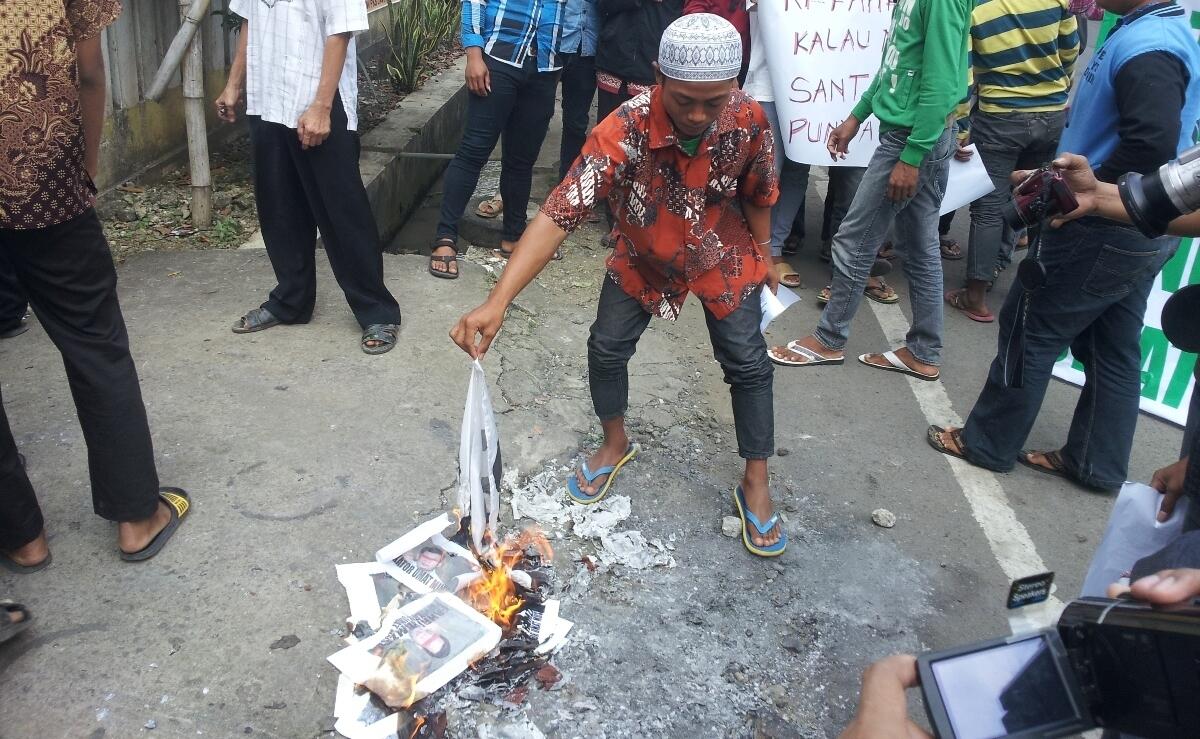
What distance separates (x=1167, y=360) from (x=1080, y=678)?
3512 millimetres

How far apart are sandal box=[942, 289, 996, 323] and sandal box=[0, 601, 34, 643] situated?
4694mm

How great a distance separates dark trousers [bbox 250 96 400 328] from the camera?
3582 millimetres

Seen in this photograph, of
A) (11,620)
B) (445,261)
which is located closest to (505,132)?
(445,261)

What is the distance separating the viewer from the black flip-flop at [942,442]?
3.71 m

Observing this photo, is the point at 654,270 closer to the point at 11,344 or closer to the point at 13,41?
→ the point at 13,41

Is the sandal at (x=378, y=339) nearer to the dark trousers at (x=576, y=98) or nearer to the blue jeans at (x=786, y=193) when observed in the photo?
the dark trousers at (x=576, y=98)

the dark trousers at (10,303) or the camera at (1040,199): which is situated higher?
the camera at (1040,199)

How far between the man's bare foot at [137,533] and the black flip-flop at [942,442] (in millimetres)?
2975

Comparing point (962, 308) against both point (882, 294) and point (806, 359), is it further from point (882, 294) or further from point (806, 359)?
Result: point (806, 359)

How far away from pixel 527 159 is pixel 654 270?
7.67 ft

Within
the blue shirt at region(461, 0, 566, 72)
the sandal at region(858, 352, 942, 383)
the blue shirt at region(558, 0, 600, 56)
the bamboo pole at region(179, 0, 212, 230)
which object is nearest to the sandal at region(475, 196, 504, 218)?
the blue shirt at region(558, 0, 600, 56)

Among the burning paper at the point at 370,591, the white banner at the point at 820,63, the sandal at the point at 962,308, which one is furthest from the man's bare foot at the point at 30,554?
the sandal at the point at 962,308

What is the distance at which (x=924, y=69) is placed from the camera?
12.4 feet

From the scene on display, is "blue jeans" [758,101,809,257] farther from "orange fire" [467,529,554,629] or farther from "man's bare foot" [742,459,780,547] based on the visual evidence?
"orange fire" [467,529,554,629]
